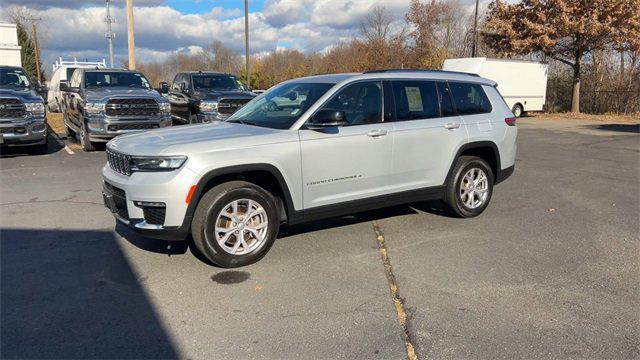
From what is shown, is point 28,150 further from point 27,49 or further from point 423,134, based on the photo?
point 27,49

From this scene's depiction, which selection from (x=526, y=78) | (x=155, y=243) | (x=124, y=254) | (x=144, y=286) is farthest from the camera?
(x=526, y=78)

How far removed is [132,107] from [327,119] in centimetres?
822

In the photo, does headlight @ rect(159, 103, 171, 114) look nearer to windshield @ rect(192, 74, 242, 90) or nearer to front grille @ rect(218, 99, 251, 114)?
front grille @ rect(218, 99, 251, 114)

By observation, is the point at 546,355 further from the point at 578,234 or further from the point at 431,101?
the point at 431,101

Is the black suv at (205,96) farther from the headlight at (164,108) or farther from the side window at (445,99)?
the side window at (445,99)

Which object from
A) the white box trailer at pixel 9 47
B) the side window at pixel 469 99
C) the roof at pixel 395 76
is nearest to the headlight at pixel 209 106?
the roof at pixel 395 76

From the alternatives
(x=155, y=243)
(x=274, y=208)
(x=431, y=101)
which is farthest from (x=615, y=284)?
(x=155, y=243)

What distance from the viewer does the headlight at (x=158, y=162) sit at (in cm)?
429

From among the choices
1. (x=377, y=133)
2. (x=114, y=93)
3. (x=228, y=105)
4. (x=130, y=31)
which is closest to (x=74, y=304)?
(x=377, y=133)

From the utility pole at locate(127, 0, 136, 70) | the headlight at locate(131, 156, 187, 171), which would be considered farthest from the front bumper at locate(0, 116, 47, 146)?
the utility pole at locate(127, 0, 136, 70)

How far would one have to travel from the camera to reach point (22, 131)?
35.3ft

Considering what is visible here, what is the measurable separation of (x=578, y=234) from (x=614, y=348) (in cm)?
275

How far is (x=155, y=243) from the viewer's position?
5.28 meters

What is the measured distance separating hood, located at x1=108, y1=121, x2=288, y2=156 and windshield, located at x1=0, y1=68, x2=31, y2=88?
363 inches
